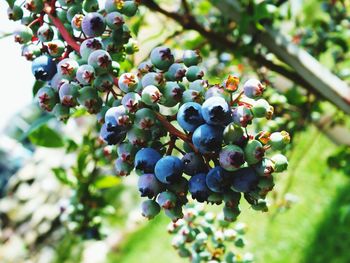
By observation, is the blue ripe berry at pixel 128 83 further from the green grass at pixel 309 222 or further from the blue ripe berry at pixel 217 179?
the green grass at pixel 309 222

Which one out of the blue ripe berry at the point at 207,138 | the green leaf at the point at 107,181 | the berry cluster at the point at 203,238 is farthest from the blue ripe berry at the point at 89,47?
the green leaf at the point at 107,181

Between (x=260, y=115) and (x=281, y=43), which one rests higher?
(x=260, y=115)

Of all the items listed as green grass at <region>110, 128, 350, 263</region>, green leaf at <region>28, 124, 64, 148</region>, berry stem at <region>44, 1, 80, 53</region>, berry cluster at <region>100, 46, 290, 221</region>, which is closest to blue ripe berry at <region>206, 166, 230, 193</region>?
berry cluster at <region>100, 46, 290, 221</region>

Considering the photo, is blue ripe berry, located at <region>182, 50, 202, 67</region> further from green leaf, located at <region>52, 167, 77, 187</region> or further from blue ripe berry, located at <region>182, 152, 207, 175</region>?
green leaf, located at <region>52, 167, 77, 187</region>

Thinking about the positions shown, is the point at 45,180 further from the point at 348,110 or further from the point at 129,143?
the point at 129,143

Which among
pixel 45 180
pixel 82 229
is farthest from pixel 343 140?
pixel 45 180

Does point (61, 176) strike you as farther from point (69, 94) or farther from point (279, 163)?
point (279, 163)

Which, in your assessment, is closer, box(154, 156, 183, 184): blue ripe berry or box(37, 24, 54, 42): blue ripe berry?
box(154, 156, 183, 184): blue ripe berry
